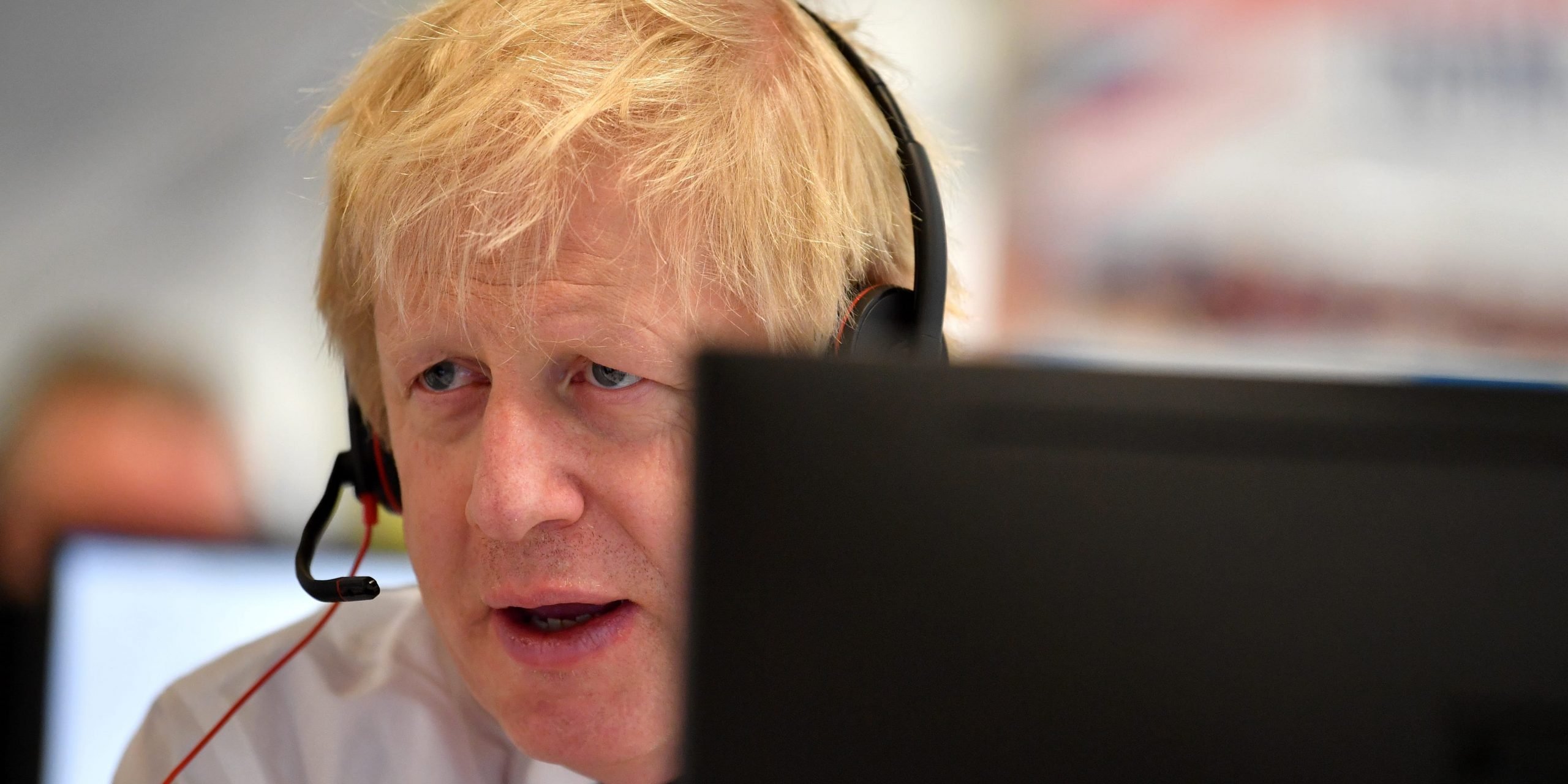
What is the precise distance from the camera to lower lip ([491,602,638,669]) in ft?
2.37

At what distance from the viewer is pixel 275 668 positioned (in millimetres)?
953

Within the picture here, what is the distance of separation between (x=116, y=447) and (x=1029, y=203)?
4.65ft

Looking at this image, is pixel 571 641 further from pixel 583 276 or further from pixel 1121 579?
pixel 1121 579

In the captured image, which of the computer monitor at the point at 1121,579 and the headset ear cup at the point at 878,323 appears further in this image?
the headset ear cup at the point at 878,323

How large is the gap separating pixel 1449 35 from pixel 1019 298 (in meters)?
0.71

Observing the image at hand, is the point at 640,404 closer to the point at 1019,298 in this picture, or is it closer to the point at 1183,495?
the point at 1183,495

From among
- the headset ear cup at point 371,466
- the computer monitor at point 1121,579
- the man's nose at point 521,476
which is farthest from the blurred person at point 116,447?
the computer monitor at point 1121,579

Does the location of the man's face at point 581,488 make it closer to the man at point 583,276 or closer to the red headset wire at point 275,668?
the man at point 583,276

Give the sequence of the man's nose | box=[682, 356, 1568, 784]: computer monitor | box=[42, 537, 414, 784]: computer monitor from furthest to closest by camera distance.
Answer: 1. box=[42, 537, 414, 784]: computer monitor
2. the man's nose
3. box=[682, 356, 1568, 784]: computer monitor

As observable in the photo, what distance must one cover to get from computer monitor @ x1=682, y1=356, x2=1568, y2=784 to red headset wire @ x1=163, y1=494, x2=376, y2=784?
58 centimetres

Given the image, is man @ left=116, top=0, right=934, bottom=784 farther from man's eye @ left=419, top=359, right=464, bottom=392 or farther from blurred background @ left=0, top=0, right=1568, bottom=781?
blurred background @ left=0, top=0, right=1568, bottom=781

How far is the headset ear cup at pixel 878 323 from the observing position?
28.1 inches

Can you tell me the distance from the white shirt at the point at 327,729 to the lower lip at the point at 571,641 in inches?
7.9

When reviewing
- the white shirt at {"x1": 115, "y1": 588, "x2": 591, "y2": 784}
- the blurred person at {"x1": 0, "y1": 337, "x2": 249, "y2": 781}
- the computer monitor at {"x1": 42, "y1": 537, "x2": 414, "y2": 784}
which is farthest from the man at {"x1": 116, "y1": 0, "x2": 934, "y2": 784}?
the blurred person at {"x1": 0, "y1": 337, "x2": 249, "y2": 781}
